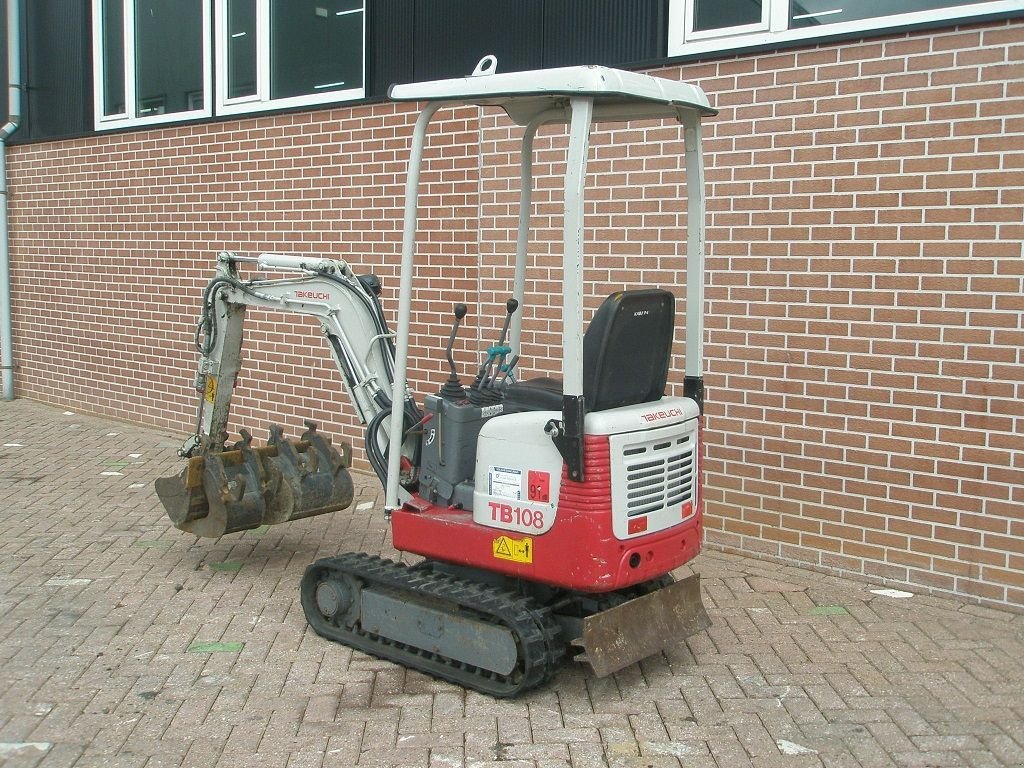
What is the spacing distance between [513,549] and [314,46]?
597cm

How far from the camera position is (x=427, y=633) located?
4895 millimetres

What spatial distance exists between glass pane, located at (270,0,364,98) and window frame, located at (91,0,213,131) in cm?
88

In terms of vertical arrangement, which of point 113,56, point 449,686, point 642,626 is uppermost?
point 113,56

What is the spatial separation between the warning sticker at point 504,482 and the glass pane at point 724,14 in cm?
333

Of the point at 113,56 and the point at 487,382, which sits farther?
the point at 113,56

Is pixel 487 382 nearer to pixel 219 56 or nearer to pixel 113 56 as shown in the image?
pixel 219 56

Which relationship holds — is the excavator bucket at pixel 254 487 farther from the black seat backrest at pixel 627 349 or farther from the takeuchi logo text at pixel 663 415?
the takeuchi logo text at pixel 663 415

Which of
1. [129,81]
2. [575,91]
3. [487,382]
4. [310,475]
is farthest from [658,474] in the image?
[129,81]

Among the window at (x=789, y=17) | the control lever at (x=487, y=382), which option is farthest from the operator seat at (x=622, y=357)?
the window at (x=789, y=17)

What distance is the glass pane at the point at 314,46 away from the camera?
29.4 ft

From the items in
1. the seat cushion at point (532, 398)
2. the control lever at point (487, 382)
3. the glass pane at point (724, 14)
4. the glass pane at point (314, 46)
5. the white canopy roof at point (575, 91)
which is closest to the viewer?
the white canopy roof at point (575, 91)

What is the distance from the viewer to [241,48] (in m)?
9.89

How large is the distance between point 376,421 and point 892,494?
284 cm

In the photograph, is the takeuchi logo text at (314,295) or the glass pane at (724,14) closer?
the takeuchi logo text at (314,295)
